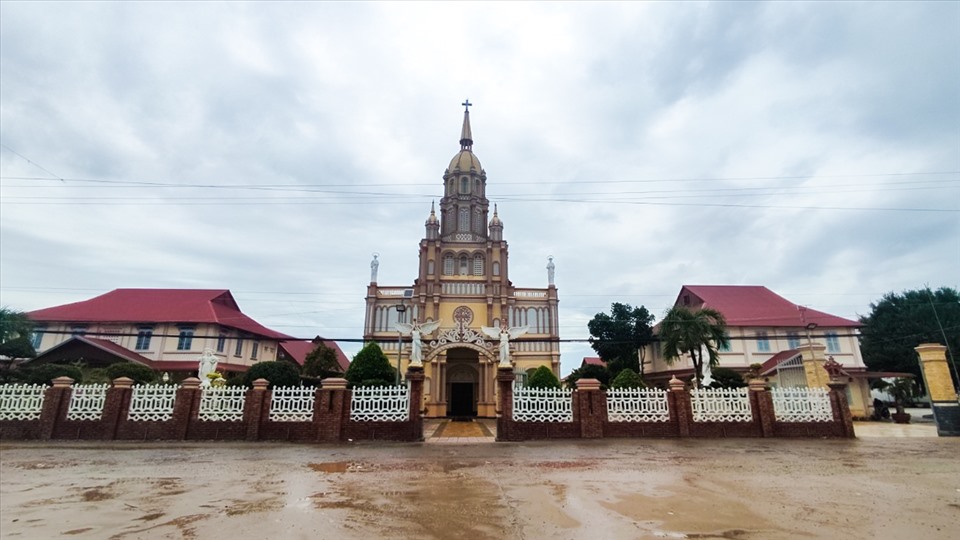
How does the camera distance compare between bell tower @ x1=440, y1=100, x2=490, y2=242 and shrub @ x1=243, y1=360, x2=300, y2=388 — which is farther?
bell tower @ x1=440, y1=100, x2=490, y2=242

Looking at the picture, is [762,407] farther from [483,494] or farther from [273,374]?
[273,374]

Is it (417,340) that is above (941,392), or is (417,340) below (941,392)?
above

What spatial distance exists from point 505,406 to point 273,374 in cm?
1014

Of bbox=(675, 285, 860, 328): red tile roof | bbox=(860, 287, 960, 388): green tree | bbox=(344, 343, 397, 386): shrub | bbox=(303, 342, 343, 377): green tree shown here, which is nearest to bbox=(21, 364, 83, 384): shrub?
bbox=(303, 342, 343, 377): green tree

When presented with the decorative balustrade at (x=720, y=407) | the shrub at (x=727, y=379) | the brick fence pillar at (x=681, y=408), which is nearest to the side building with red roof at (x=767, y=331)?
the shrub at (x=727, y=379)

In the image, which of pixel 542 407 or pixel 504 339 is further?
pixel 504 339

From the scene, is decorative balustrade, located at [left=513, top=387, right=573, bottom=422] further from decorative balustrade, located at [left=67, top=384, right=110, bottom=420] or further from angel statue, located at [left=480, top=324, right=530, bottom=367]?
decorative balustrade, located at [left=67, top=384, right=110, bottom=420]

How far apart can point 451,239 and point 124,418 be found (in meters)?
27.0

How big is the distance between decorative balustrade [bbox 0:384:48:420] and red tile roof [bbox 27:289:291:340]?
570 inches

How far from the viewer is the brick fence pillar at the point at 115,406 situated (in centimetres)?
1256

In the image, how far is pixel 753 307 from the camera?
31.0 meters

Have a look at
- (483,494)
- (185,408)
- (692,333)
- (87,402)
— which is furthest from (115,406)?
(692,333)

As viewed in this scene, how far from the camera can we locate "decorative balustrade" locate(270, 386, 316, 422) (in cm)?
1284

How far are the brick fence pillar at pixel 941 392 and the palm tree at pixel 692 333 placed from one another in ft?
21.4
